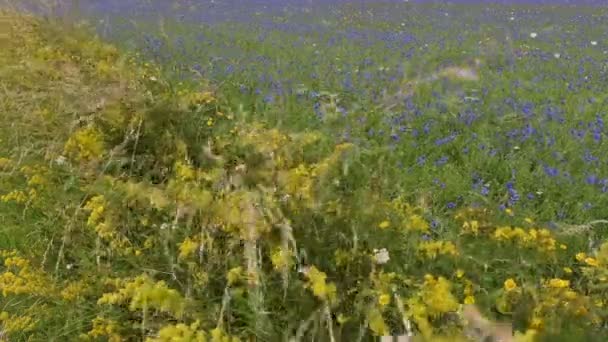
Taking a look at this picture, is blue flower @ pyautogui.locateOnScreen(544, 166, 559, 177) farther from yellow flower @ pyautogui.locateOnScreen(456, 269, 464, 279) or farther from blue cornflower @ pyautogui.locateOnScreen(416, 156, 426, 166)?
yellow flower @ pyautogui.locateOnScreen(456, 269, 464, 279)

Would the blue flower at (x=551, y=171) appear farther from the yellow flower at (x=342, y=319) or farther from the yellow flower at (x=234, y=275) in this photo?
the yellow flower at (x=234, y=275)

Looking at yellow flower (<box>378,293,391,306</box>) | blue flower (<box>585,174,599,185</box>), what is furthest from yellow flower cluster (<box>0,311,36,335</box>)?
blue flower (<box>585,174,599,185</box>)

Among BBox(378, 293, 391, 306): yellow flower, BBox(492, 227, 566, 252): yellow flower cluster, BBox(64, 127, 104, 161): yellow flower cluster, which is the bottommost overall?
BBox(492, 227, 566, 252): yellow flower cluster

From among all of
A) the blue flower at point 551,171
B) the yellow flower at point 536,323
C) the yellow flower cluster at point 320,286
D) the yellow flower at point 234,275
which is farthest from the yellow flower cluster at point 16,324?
the blue flower at point 551,171

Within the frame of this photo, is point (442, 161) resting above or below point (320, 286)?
below

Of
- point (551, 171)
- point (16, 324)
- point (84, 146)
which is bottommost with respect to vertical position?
point (551, 171)

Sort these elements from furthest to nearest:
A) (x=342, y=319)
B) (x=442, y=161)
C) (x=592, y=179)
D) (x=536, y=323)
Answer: (x=442, y=161) < (x=592, y=179) < (x=342, y=319) < (x=536, y=323)

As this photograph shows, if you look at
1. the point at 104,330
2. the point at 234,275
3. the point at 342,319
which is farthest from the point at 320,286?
the point at 104,330

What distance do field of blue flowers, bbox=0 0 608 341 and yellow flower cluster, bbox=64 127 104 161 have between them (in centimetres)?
2

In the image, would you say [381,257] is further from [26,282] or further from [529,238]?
[26,282]

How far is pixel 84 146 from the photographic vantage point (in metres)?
2.63

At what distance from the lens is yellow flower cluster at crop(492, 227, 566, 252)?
2.07 meters

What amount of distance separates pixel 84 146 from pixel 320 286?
1.61 m

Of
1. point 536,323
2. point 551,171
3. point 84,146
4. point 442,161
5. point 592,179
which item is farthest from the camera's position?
point 442,161
